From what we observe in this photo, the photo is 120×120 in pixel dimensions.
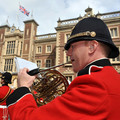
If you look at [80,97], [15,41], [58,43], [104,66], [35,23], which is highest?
[35,23]

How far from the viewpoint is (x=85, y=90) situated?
2.73 ft

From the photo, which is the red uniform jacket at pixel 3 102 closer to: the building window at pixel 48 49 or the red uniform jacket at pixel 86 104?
the red uniform jacket at pixel 86 104

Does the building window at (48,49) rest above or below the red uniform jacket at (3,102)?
above

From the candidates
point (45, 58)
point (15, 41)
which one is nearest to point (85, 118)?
point (45, 58)

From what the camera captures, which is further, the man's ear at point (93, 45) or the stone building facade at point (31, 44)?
the stone building facade at point (31, 44)

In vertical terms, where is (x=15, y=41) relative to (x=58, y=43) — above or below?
above

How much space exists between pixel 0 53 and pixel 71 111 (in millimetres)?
25545

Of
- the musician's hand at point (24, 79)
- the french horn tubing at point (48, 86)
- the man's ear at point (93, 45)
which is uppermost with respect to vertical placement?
the man's ear at point (93, 45)

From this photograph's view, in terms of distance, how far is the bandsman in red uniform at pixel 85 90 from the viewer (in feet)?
2.62

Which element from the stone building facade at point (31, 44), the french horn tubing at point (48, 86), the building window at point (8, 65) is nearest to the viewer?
the french horn tubing at point (48, 86)

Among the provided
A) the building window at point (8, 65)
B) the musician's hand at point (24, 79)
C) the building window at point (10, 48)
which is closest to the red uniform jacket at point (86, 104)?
the musician's hand at point (24, 79)

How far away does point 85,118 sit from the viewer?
2.52 feet

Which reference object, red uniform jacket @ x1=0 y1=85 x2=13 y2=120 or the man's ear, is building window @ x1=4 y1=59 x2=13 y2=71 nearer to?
red uniform jacket @ x1=0 y1=85 x2=13 y2=120

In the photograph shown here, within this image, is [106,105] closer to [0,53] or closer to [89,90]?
[89,90]
